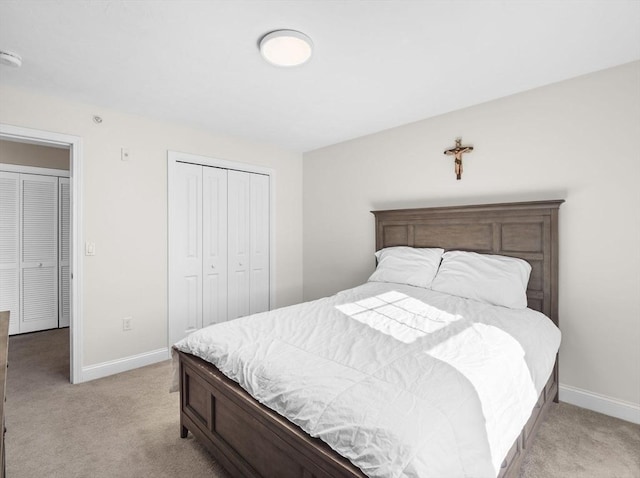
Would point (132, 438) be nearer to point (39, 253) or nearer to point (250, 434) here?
point (250, 434)

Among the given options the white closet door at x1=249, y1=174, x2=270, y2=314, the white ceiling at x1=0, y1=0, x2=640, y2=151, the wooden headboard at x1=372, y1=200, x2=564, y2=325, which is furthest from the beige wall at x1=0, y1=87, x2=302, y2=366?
the wooden headboard at x1=372, y1=200, x2=564, y2=325

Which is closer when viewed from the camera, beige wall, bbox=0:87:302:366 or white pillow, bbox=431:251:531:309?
white pillow, bbox=431:251:531:309

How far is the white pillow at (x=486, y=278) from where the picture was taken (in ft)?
7.73

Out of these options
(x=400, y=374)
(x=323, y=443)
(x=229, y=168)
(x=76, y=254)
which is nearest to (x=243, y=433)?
(x=323, y=443)

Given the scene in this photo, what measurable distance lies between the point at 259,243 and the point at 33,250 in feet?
9.21

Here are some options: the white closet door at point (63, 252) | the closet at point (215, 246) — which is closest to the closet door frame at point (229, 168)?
→ the closet at point (215, 246)

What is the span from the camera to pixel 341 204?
406cm

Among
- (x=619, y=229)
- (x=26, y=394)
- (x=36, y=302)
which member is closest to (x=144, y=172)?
(x=26, y=394)

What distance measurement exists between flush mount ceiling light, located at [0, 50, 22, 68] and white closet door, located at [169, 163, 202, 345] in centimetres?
142

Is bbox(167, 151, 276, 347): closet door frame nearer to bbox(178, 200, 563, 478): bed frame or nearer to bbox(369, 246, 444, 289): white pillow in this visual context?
bbox(178, 200, 563, 478): bed frame

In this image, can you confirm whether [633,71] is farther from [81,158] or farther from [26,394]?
[26,394]

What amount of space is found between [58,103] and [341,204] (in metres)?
2.88

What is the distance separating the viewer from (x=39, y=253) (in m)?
→ 4.10

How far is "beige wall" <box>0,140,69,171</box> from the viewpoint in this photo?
153 inches
